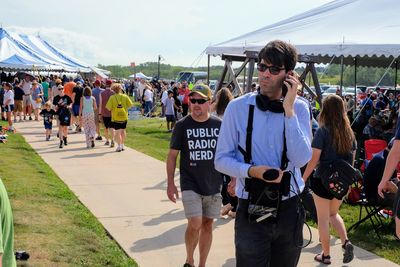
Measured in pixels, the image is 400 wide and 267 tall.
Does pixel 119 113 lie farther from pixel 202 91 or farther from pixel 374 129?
pixel 202 91

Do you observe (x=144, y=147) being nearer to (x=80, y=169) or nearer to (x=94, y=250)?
(x=80, y=169)

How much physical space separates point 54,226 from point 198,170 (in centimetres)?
252

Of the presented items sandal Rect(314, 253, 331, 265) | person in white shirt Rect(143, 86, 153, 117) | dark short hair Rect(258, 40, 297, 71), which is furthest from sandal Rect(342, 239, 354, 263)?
person in white shirt Rect(143, 86, 153, 117)

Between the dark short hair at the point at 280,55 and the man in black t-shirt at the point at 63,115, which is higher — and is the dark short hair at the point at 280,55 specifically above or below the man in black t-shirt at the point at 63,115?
above

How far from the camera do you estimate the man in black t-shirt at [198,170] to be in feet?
17.3

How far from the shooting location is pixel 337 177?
18.9 ft

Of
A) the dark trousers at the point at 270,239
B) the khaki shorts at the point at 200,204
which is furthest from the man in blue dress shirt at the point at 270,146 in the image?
the khaki shorts at the point at 200,204

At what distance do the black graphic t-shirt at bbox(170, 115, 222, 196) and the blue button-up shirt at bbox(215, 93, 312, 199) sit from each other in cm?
189

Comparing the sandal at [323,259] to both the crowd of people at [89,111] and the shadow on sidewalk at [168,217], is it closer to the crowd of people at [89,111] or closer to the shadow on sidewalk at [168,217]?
the shadow on sidewalk at [168,217]

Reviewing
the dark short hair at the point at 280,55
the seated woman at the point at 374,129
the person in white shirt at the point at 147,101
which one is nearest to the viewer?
the dark short hair at the point at 280,55

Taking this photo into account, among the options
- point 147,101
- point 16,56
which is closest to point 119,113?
point 147,101

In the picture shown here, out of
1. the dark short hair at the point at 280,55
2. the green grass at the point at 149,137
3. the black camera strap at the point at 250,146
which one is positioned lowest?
the green grass at the point at 149,137

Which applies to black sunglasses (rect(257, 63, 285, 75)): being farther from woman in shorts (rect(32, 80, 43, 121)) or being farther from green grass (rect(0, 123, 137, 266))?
woman in shorts (rect(32, 80, 43, 121))

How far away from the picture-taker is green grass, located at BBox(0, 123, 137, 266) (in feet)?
19.1
